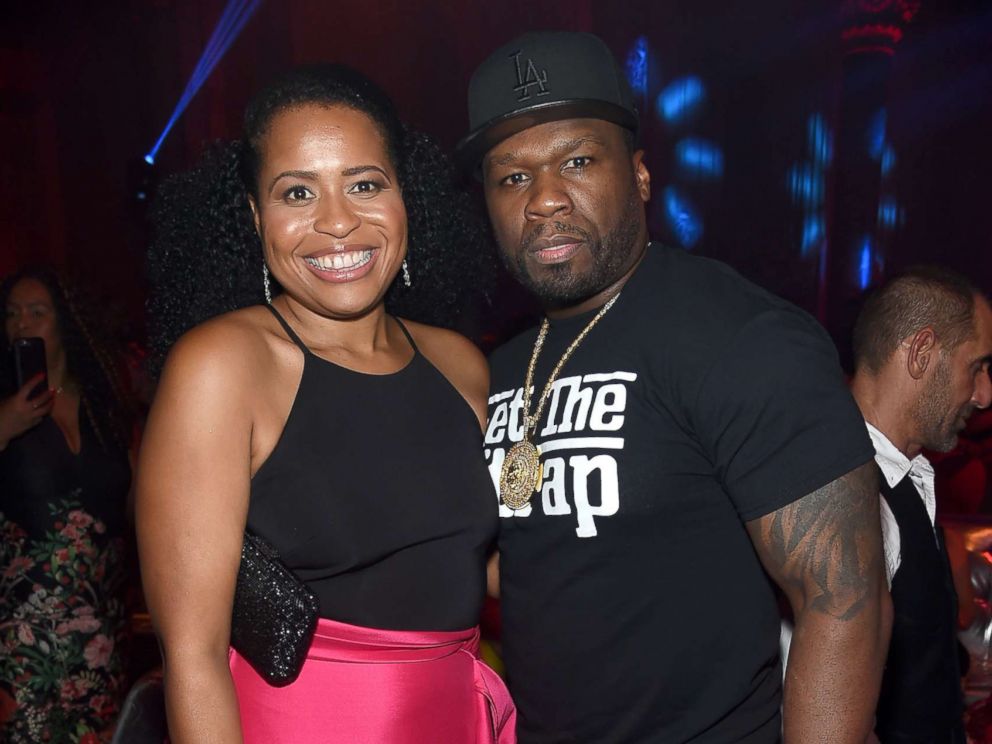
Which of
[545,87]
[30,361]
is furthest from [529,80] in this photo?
[30,361]

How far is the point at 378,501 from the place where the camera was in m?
1.64

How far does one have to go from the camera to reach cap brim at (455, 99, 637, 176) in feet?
5.38

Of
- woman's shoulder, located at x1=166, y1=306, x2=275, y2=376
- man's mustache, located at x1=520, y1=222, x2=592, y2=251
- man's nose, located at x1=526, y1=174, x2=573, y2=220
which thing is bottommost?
woman's shoulder, located at x1=166, y1=306, x2=275, y2=376

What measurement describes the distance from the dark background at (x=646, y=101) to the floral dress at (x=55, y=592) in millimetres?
4402

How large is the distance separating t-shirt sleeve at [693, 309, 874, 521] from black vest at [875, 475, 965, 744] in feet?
2.72

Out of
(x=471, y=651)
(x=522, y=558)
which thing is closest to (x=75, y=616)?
(x=471, y=651)

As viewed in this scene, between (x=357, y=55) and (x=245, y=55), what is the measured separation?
925 mm

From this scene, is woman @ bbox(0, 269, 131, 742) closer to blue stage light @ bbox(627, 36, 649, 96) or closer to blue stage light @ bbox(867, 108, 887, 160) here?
blue stage light @ bbox(627, 36, 649, 96)

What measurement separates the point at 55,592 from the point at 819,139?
838cm

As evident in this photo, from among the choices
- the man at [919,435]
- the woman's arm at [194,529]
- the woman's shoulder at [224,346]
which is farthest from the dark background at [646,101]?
the woman's arm at [194,529]

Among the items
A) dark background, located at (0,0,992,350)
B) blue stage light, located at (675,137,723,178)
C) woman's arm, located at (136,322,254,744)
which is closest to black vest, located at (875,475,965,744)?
woman's arm, located at (136,322,254,744)

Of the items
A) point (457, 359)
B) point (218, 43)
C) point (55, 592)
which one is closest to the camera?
point (457, 359)

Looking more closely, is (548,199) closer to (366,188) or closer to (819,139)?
(366,188)

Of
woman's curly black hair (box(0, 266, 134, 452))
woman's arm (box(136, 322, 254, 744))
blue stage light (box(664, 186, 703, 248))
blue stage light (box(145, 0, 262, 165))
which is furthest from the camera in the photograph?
blue stage light (box(664, 186, 703, 248))
